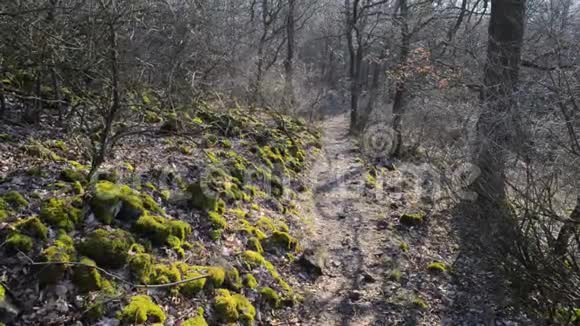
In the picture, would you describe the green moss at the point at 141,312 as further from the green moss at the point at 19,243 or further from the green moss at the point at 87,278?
the green moss at the point at 19,243

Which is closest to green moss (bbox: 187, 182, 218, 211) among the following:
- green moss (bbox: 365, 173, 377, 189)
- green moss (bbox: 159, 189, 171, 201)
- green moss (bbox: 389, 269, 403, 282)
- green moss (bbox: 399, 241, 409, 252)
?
green moss (bbox: 159, 189, 171, 201)

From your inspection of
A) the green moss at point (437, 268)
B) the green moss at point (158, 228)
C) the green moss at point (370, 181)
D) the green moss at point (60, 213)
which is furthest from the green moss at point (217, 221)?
the green moss at point (370, 181)

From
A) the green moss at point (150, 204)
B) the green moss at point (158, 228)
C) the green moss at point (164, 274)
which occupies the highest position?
the green moss at point (150, 204)

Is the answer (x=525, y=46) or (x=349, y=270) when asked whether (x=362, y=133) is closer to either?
(x=525, y=46)

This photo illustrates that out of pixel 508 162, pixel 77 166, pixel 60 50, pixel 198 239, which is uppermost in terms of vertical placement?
pixel 60 50

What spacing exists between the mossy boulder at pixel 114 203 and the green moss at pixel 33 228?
58 centimetres

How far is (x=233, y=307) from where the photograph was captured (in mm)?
3824

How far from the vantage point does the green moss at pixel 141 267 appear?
360 cm

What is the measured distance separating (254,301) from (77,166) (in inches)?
100

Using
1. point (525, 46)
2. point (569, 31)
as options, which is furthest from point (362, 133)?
point (569, 31)

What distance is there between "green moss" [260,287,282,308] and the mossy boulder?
1.49 metres

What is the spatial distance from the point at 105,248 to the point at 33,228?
1.87 feet

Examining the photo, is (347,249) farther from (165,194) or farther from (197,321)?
(197,321)

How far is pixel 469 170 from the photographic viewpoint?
508 centimetres
